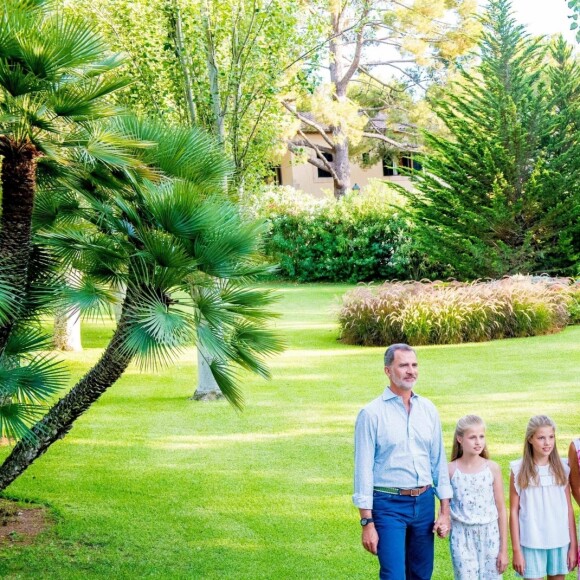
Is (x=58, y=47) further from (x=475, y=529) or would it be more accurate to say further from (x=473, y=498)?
(x=475, y=529)

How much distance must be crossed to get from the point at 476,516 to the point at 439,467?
0.33m

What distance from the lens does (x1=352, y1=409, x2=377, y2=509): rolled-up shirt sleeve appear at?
458 cm

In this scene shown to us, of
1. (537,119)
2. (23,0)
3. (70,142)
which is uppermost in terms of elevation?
(537,119)

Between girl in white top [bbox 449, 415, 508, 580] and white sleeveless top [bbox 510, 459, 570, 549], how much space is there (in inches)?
6.0

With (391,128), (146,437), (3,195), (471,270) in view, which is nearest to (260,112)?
(146,437)

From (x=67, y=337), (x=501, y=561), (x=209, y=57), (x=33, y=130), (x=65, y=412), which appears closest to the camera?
(x=501, y=561)

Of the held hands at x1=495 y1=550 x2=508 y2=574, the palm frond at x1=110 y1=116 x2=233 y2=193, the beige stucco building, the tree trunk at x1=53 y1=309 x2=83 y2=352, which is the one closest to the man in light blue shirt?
the held hands at x1=495 y1=550 x2=508 y2=574

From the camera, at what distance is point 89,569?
6438 mm

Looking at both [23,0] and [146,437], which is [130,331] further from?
[146,437]

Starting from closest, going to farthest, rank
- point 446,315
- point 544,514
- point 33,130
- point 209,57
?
point 544,514, point 33,130, point 209,57, point 446,315

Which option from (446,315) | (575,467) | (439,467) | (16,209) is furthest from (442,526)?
(446,315)

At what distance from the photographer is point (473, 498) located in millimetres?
4902

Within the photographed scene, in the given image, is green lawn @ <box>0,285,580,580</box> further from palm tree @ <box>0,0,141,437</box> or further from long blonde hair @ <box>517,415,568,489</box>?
palm tree @ <box>0,0,141,437</box>

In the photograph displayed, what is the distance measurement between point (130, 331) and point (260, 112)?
23.4 ft
